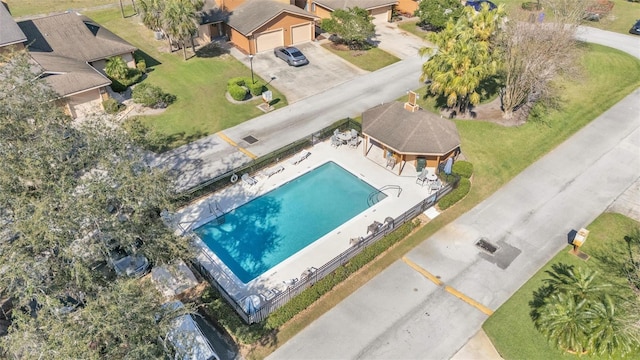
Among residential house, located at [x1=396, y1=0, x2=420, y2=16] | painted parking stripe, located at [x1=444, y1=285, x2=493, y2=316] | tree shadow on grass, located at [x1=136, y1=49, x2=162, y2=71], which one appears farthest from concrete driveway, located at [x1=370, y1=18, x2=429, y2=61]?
painted parking stripe, located at [x1=444, y1=285, x2=493, y2=316]

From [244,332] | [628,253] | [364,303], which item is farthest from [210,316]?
[628,253]

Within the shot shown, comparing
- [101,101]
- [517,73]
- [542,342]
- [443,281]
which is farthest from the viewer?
[101,101]

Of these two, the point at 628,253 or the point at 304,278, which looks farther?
the point at 628,253

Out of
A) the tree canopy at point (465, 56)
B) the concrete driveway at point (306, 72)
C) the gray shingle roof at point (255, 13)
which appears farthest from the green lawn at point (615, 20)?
the tree canopy at point (465, 56)

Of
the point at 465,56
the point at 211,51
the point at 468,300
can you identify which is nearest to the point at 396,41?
the point at 211,51

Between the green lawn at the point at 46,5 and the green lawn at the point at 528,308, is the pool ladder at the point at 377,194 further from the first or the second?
the green lawn at the point at 46,5

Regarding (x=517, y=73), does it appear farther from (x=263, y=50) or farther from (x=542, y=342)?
(x=263, y=50)

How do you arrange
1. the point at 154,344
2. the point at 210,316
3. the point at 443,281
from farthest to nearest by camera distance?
the point at 443,281, the point at 210,316, the point at 154,344

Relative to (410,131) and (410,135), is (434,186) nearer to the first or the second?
(410,135)

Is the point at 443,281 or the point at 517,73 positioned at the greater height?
the point at 517,73
